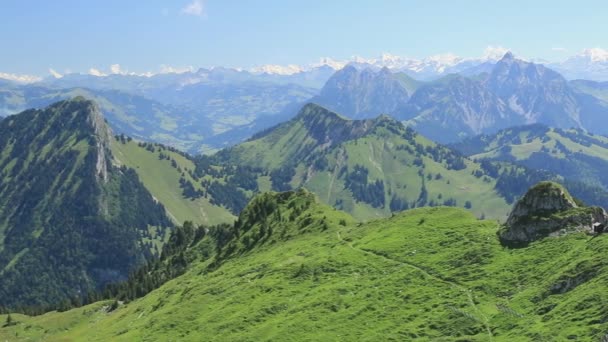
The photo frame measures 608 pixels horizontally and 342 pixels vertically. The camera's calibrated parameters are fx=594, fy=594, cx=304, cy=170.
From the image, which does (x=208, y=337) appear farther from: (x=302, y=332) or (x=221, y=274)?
(x=221, y=274)

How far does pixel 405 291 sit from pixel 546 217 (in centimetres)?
2875

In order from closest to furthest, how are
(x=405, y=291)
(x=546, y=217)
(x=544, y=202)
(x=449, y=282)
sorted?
(x=449, y=282) → (x=405, y=291) → (x=546, y=217) → (x=544, y=202)

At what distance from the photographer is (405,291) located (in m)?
103

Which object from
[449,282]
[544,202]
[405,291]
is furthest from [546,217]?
A: [405,291]

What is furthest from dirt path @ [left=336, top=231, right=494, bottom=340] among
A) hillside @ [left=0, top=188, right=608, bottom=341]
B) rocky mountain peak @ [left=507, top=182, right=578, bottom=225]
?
rocky mountain peak @ [left=507, top=182, right=578, bottom=225]

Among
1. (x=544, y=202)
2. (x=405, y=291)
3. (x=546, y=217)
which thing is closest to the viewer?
(x=405, y=291)

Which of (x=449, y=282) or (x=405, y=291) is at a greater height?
(x=449, y=282)

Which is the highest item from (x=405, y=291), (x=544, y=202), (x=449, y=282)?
(x=544, y=202)

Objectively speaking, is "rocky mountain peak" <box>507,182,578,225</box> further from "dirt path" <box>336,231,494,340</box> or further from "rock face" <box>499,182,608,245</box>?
"dirt path" <box>336,231,494,340</box>

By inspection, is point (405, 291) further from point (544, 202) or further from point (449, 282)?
point (544, 202)

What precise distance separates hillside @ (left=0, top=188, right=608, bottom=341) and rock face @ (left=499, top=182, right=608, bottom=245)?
9.17 ft

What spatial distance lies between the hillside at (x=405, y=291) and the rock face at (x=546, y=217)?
2.80 metres

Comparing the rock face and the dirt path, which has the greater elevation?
Result: the rock face

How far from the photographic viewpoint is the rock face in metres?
102
